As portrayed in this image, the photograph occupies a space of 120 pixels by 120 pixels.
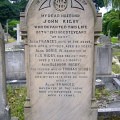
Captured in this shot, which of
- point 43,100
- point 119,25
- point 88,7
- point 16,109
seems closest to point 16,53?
point 16,109

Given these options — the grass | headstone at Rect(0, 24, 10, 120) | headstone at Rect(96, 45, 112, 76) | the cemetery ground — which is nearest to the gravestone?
headstone at Rect(0, 24, 10, 120)

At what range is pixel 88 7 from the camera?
12.8 feet

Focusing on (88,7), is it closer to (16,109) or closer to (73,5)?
(73,5)

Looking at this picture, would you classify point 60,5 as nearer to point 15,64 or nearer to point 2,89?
point 2,89

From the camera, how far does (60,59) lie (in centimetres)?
412

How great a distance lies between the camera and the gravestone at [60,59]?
390 centimetres

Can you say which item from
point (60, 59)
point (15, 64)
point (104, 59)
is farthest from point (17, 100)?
point (104, 59)

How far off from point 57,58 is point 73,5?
906 millimetres

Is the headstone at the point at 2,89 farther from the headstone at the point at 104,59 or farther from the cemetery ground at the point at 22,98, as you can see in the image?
the headstone at the point at 104,59

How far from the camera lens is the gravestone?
3904 millimetres

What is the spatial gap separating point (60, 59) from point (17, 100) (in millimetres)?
2977

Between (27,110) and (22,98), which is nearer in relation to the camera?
(27,110)

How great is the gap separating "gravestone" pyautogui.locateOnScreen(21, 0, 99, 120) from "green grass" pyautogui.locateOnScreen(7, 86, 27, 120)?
126cm

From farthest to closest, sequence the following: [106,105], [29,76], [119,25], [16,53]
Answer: [119,25] → [16,53] → [106,105] → [29,76]
